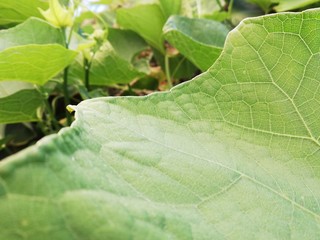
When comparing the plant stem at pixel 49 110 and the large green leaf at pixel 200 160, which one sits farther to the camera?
the plant stem at pixel 49 110

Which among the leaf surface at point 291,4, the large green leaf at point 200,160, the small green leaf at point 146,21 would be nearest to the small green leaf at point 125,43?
the small green leaf at point 146,21

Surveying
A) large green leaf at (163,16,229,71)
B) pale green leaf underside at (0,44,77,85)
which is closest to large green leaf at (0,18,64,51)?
pale green leaf underside at (0,44,77,85)

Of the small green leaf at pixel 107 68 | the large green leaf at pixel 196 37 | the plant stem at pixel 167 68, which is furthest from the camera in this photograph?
the plant stem at pixel 167 68

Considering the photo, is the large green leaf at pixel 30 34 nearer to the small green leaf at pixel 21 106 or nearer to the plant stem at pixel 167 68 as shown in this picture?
the small green leaf at pixel 21 106

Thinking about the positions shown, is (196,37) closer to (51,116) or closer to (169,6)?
(169,6)

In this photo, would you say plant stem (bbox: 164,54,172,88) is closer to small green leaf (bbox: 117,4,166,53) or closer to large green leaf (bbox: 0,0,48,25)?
small green leaf (bbox: 117,4,166,53)

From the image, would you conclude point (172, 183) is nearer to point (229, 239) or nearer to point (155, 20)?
point (229, 239)

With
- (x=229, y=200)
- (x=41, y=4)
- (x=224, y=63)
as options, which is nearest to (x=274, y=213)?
(x=229, y=200)
